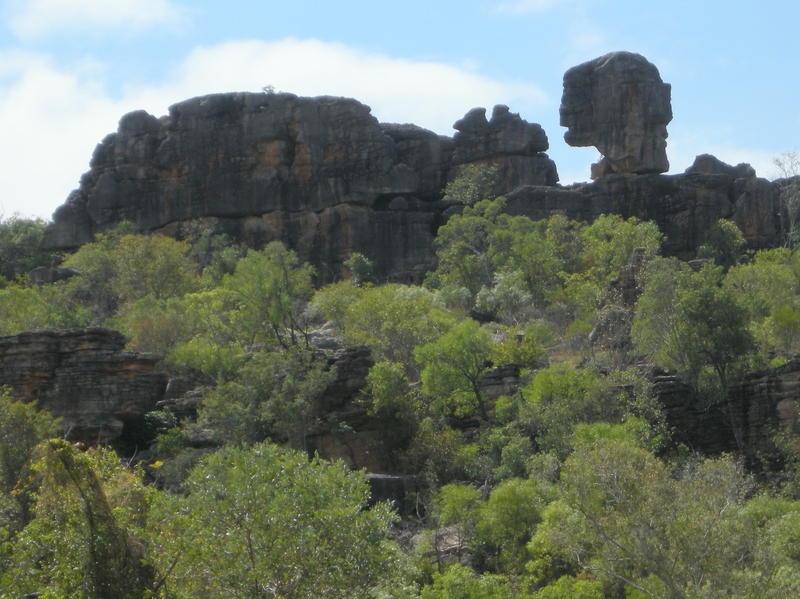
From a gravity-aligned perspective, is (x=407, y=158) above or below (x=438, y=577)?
above

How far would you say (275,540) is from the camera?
68.4 feet

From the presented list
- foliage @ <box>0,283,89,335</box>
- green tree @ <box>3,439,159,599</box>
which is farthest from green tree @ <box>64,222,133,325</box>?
green tree @ <box>3,439,159,599</box>

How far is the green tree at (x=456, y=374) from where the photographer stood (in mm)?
38688

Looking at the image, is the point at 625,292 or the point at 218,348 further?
the point at 625,292

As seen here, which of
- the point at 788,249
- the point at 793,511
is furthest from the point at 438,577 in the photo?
the point at 788,249

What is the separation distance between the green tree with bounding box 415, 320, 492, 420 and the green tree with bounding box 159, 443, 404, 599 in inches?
645

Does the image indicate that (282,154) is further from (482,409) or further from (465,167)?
(482,409)

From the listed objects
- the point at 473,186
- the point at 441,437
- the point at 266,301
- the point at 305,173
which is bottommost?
the point at 441,437

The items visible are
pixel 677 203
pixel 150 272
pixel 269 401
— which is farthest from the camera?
pixel 677 203

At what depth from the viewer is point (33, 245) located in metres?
73.2

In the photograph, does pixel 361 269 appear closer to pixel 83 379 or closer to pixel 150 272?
pixel 150 272

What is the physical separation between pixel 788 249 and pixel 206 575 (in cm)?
4179

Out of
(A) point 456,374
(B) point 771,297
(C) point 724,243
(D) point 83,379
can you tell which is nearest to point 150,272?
(D) point 83,379

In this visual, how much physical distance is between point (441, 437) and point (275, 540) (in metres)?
16.6
